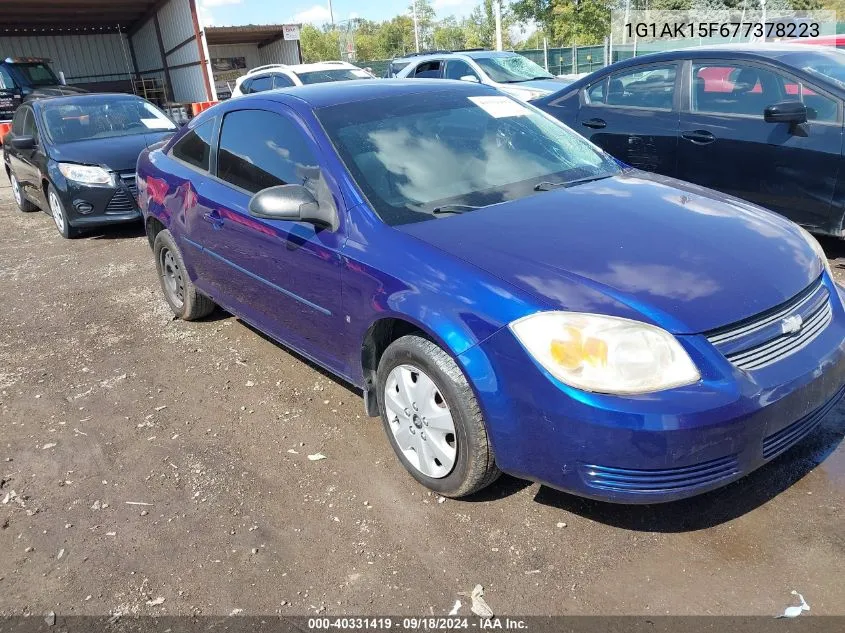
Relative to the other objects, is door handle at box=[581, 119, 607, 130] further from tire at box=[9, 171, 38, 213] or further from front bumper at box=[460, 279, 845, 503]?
tire at box=[9, 171, 38, 213]

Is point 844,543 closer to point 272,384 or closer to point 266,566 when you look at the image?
point 266,566

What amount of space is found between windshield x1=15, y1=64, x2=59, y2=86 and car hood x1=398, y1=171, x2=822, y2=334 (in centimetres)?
2043

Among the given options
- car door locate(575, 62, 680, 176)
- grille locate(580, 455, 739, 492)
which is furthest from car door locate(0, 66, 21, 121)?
grille locate(580, 455, 739, 492)

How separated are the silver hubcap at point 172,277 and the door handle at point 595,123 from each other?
3794 mm

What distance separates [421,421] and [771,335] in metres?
1.34

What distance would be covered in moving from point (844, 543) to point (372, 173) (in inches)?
93.8

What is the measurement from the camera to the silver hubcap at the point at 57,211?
25.9 feet

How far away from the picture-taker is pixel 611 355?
89.0 inches

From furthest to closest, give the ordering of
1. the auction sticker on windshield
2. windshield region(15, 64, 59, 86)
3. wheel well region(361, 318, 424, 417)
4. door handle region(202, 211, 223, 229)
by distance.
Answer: windshield region(15, 64, 59, 86) → door handle region(202, 211, 223, 229) → the auction sticker on windshield → wheel well region(361, 318, 424, 417)

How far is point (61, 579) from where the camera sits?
2633mm

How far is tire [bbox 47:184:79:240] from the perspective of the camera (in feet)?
25.6

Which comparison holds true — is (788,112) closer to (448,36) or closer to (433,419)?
(433,419)

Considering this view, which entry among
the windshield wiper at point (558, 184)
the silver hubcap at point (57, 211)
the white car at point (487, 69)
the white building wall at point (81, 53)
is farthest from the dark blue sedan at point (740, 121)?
the white building wall at point (81, 53)

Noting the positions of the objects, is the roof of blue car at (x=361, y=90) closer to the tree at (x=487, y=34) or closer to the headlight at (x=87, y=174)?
the headlight at (x=87, y=174)
